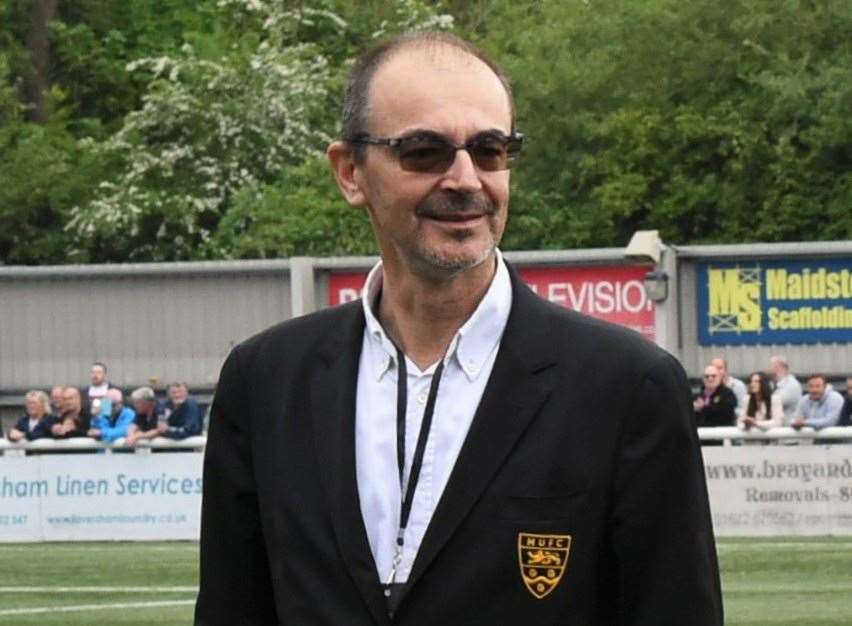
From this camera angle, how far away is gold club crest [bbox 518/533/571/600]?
336 cm

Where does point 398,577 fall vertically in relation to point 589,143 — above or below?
below

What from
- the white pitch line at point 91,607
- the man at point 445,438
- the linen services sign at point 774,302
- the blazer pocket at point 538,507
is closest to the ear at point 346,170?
the man at point 445,438

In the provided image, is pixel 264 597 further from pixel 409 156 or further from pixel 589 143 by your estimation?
pixel 589 143

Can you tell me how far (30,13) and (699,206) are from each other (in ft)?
57.6

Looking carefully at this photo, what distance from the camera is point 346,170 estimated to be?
12.1 feet

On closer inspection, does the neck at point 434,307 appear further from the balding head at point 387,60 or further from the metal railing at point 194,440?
the metal railing at point 194,440

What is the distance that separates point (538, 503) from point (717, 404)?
18239mm

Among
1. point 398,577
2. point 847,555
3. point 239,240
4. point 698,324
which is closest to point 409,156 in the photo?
point 398,577

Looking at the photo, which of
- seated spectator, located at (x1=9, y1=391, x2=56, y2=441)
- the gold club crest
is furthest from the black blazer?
seated spectator, located at (x1=9, y1=391, x2=56, y2=441)

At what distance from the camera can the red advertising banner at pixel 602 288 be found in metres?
29.7

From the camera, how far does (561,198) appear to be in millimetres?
39938

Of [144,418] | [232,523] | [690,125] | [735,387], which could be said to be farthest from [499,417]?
[690,125]

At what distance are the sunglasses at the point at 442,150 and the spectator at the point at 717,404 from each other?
17936 mm

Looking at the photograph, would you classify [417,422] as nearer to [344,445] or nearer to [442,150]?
[344,445]
